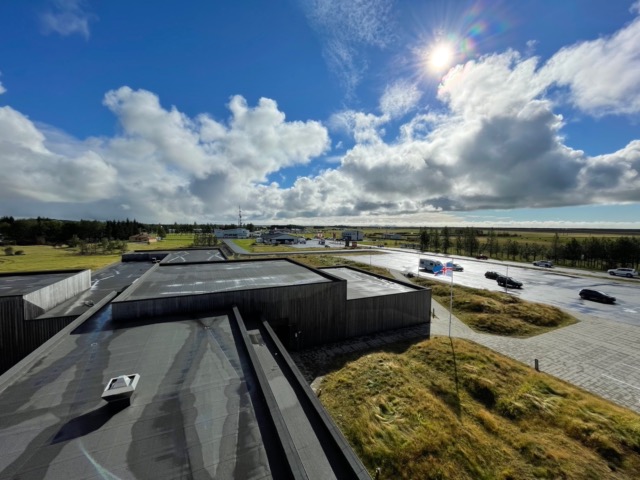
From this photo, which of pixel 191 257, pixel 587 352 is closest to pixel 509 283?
pixel 587 352

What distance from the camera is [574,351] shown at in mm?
17391

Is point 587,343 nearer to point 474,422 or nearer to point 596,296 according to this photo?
point 474,422

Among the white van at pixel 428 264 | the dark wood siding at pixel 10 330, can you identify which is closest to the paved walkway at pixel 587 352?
the white van at pixel 428 264

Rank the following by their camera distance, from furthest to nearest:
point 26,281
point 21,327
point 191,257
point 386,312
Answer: point 191,257, point 26,281, point 386,312, point 21,327

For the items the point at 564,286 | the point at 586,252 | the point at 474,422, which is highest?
the point at 586,252

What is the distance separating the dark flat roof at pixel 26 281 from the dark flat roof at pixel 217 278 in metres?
7.52

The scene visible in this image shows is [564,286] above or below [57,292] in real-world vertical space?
below

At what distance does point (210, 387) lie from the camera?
752 cm

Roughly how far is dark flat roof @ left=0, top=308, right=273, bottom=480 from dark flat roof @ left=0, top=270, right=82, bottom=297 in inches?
504

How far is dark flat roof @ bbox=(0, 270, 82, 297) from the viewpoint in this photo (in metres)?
17.6

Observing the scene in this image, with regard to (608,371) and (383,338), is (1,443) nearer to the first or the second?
(383,338)

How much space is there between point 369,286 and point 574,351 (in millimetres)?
14515

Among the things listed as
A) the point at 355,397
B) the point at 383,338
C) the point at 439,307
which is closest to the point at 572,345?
the point at 439,307

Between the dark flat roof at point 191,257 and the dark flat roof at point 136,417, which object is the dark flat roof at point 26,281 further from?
the dark flat roof at point 136,417
